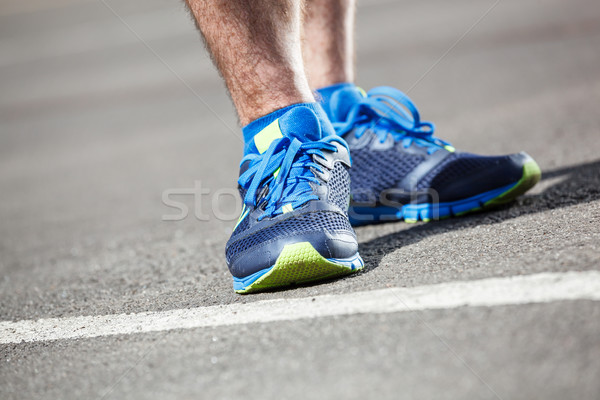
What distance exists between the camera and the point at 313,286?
1.93m

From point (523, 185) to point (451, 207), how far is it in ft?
0.94

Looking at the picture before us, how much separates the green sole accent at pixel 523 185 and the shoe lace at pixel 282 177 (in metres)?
0.87

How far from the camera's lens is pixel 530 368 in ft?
4.11

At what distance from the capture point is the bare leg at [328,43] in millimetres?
2746

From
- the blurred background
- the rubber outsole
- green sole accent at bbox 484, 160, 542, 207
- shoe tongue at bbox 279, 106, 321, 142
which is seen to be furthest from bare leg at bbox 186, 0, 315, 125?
green sole accent at bbox 484, 160, 542, 207

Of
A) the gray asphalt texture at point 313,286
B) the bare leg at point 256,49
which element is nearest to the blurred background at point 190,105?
the gray asphalt texture at point 313,286

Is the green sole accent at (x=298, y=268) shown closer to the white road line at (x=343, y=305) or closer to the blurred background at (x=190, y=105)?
the white road line at (x=343, y=305)

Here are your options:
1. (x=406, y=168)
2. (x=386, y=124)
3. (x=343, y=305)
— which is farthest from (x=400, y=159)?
(x=343, y=305)

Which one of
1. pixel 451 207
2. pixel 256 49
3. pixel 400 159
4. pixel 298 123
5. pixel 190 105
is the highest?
pixel 256 49

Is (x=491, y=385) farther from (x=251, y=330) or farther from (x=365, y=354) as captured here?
(x=251, y=330)

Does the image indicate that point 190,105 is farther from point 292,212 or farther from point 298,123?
point 292,212

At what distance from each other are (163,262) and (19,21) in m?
16.3

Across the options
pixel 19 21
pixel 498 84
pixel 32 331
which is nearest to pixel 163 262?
pixel 32 331

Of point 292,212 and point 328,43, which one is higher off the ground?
point 328,43
